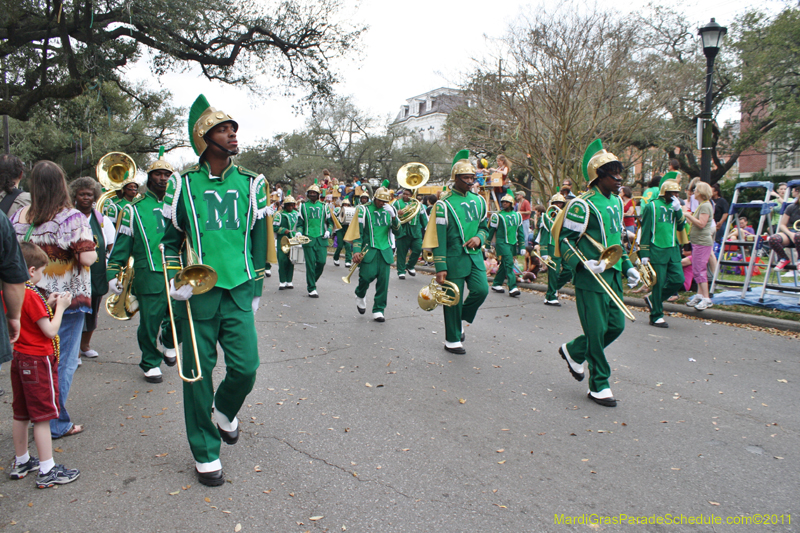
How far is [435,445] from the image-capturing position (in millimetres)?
4008

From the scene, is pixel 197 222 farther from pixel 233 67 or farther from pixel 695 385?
pixel 233 67

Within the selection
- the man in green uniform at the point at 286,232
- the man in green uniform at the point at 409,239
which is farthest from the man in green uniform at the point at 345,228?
the man in green uniform at the point at 286,232

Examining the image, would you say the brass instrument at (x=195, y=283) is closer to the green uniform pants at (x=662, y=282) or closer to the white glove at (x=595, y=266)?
the white glove at (x=595, y=266)

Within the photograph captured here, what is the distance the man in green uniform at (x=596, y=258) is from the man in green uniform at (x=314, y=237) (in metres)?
6.65

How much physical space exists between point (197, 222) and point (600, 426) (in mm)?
3345

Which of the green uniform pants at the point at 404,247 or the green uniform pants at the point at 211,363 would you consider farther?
the green uniform pants at the point at 404,247

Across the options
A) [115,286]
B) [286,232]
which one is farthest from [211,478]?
[286,232]

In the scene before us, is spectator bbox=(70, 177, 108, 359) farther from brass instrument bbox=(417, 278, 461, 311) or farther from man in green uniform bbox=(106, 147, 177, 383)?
brass instrument bbox=(417, 278, 461, 311)

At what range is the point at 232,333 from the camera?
3.48m

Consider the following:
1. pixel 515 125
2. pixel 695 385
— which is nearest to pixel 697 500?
pixel 695 385

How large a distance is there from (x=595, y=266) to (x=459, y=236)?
1872 mm

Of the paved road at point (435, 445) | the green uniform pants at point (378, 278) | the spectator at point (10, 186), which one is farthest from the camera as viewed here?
the green uniform pants at point (378, 278)

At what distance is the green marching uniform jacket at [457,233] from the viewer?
6.49 metres

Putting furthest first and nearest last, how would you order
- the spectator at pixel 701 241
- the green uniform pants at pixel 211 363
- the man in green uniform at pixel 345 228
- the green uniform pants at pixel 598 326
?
the man in green uniform at pixel 345 228 → the spectator at pixel 701 241 → the green uniform pants at pixel 598 326 → the green uniform pants at pixel 211 363
